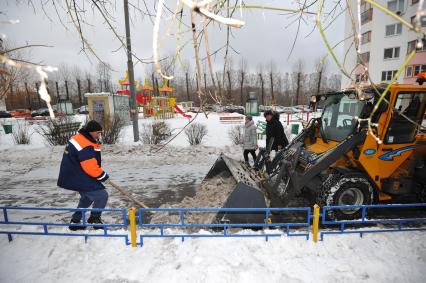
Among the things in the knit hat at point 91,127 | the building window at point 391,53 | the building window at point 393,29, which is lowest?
the knit hat at point 91,127

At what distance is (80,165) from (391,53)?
29.9 m

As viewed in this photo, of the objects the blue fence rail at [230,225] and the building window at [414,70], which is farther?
the building window at [414,70]

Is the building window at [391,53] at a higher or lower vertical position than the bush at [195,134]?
higher

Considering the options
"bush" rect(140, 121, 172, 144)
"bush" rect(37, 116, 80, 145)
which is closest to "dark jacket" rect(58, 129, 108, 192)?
"bush" rect(140, 121, 172, 144)

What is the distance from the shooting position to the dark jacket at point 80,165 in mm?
3577

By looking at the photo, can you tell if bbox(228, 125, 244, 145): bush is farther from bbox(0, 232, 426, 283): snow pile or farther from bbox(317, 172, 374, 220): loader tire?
bbox(0, 232, 426, 283): snow pile

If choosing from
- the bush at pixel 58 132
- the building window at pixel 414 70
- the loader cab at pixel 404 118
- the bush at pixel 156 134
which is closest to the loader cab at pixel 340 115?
the loader cab at pixel 404 118

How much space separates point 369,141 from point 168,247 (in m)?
3.48

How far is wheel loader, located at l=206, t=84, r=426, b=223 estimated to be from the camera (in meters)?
3.76

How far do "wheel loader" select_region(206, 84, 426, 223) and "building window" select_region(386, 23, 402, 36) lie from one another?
83.1 ft

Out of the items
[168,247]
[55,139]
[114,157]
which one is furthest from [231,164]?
[55,139]

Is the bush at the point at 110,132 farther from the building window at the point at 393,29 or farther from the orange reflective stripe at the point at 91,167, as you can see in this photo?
the building window at the point at 393,29

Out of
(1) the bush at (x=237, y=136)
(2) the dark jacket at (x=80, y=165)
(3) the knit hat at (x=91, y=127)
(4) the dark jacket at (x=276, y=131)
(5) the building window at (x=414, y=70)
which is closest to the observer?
(2) the dark jacket at (x=80, y=165)

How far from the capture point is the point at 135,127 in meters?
11.3
